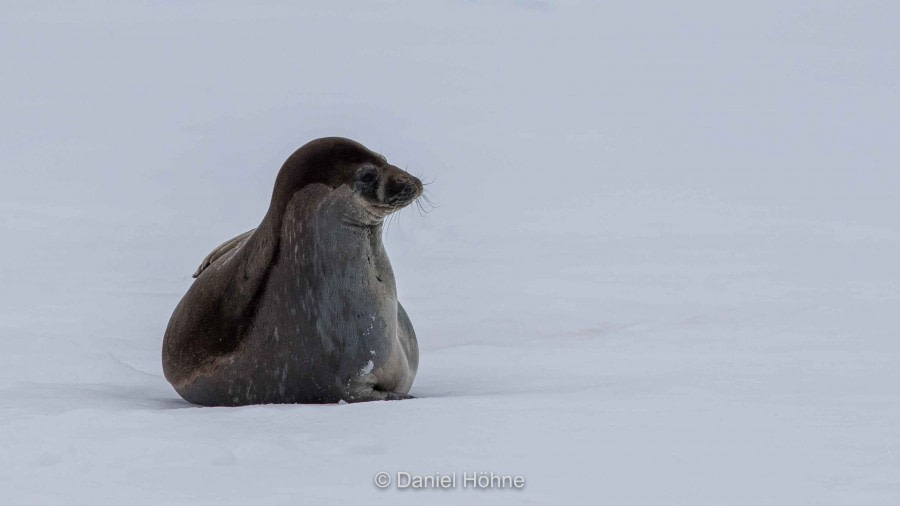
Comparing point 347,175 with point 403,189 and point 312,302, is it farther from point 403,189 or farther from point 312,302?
point 312,302

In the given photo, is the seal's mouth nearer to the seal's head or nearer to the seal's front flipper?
the seal's head

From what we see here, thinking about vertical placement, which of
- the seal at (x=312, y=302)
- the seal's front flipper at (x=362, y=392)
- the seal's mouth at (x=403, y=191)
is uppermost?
the seal's mouth at (x=403, y=191)

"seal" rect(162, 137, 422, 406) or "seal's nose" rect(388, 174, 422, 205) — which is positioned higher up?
"seal's nose" rect(388, 174, 422, 205)

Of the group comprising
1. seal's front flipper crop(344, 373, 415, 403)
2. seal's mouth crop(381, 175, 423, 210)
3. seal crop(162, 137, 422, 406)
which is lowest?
seal's front flipper crop(344, 373, 415, 403)

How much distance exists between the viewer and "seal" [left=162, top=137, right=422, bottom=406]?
15.6 ft

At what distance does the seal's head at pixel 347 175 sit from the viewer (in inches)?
188

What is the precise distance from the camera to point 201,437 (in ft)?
12.3
